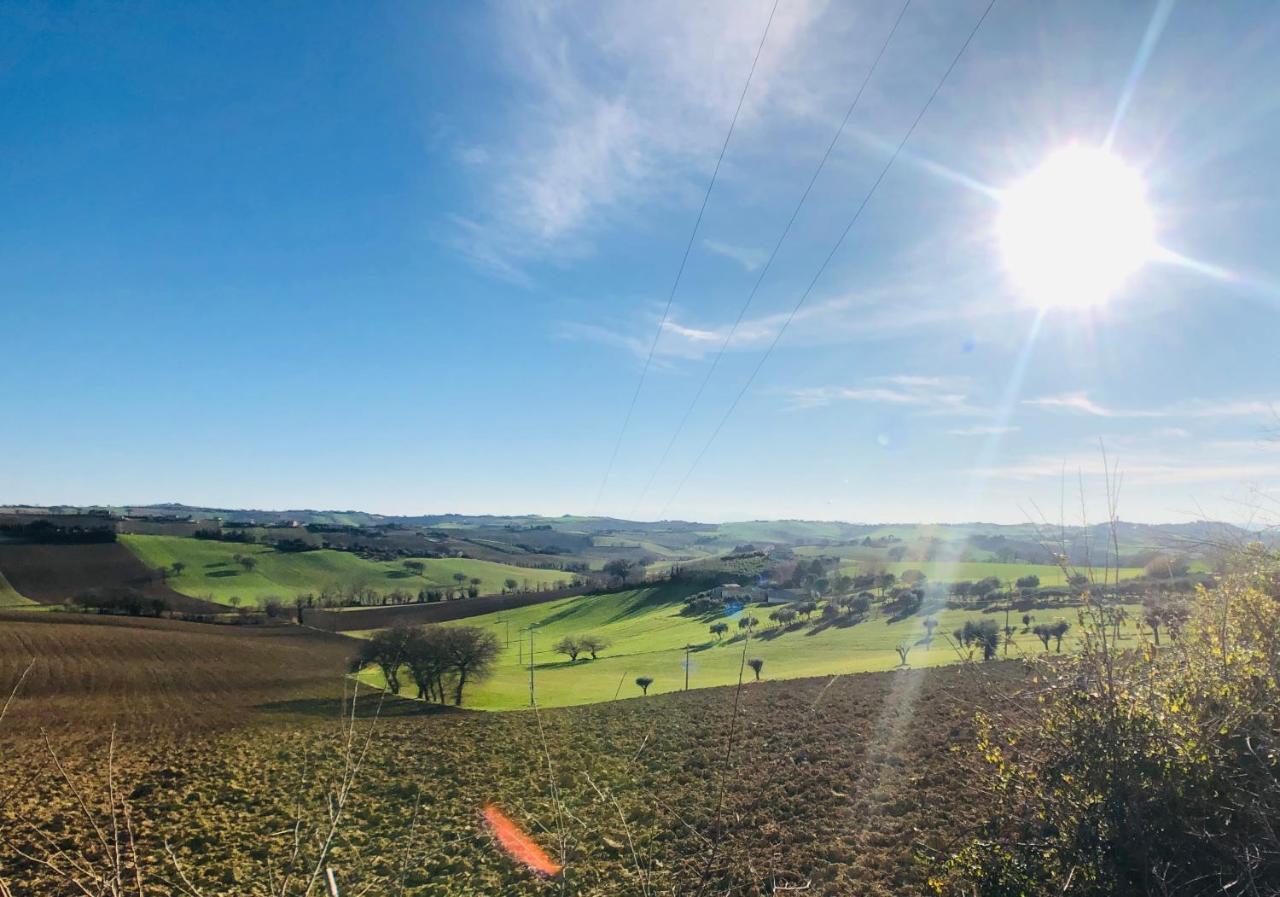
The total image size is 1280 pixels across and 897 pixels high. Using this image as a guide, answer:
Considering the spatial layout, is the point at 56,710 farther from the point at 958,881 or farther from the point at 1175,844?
the point at 1175,844

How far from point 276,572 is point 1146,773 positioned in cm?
10507

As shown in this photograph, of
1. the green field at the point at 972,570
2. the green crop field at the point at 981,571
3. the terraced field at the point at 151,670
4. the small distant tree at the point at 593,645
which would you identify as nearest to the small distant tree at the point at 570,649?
the small distant tree at the point at 593,645

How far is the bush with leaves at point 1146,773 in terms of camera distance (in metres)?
6.05

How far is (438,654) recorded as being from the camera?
119ft

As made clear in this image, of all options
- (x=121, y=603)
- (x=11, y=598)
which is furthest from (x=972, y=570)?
(x=11, y=598)

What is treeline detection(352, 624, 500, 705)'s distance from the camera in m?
36.0

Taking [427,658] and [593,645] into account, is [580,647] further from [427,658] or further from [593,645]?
[427,658]

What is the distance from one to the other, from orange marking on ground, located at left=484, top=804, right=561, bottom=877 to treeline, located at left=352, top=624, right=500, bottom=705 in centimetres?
1965

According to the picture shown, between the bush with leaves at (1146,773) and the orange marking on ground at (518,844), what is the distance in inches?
376

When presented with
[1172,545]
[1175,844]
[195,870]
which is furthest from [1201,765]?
[195,870]

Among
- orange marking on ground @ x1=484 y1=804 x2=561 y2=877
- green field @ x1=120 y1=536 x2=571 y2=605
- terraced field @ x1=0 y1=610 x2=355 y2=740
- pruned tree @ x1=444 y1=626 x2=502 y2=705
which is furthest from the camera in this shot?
green field @ x1=120 y1=536 x2=571 y2=605

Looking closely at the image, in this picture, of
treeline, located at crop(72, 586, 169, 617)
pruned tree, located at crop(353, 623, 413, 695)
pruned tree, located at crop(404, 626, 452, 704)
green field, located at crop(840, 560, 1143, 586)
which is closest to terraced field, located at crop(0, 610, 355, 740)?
pruned tree, located at crop(353, 623, 413, 695)

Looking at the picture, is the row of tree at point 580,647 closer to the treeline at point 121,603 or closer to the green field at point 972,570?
the treeline at point 121,603

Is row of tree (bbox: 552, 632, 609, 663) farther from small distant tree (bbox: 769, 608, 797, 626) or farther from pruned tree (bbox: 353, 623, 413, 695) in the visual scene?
small distant tree (bbox: 769, 608, 797, 626)
